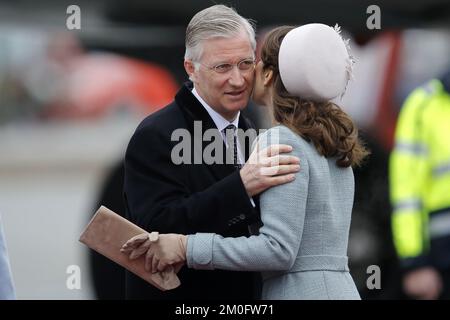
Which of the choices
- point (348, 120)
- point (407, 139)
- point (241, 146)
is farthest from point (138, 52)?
point (348, 120)

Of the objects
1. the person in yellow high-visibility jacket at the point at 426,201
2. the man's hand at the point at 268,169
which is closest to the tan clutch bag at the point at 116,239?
the man's hand at the point at 268,169

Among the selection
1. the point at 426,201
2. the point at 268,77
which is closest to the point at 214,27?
the point at 268,77

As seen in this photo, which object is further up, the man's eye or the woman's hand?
the man's eye

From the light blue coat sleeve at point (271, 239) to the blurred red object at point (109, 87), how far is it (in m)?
3.14

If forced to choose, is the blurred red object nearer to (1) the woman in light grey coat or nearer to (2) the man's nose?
(2) the man's nose

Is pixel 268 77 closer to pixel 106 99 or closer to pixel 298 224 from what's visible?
pixel 298 224

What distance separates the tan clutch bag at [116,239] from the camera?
322 cm

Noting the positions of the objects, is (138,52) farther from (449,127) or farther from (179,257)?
(179,257)

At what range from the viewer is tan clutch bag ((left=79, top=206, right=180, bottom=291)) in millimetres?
3219

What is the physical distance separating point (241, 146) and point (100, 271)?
3163 mm

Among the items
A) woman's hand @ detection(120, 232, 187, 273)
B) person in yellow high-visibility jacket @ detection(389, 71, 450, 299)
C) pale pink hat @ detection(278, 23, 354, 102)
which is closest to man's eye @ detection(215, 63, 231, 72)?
pale pink hat @ detection(278, 23, 354, 102)

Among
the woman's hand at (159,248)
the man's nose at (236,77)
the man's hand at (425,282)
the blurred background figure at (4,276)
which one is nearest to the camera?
the blurred background figure at (4,276)

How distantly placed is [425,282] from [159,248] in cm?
251

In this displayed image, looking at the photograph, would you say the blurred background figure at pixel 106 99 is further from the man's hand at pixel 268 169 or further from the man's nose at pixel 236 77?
the man's hand at pixel 268 169
